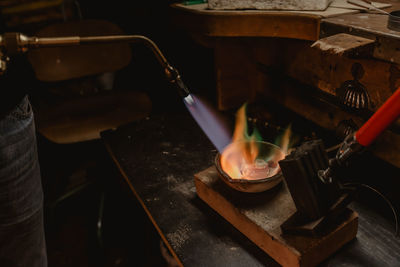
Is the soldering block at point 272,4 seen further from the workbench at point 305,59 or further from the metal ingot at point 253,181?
the metal ingot at point 253,181

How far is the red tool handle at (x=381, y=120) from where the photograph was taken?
89 centimetres

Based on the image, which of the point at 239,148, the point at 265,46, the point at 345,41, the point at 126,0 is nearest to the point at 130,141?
the point at 239,148

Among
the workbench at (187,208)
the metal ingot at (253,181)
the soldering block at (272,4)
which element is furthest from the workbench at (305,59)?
the metal ingot at (253,181)

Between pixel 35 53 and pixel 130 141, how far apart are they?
149 centimetres

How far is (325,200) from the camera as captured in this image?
3.82ft

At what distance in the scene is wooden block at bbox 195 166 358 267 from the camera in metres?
1.15

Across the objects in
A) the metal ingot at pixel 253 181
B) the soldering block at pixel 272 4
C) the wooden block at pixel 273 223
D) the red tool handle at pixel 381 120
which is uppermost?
the soldering block at pixel 272 4

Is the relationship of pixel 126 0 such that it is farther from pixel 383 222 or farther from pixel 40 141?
pixel 383 222

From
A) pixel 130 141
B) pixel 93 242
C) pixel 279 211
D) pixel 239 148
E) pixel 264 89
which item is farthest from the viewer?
pixel 93 242

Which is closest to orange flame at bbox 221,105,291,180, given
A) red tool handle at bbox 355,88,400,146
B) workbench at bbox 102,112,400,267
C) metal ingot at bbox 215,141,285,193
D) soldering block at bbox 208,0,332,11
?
metal ingot at bbox 215,141,285,193

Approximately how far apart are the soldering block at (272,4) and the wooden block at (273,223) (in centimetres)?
105

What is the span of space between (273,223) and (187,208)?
1.52ft

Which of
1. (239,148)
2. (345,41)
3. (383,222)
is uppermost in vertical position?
(345,41)

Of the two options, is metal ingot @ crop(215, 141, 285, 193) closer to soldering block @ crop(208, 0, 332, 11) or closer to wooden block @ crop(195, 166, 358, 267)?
wooden block @ crop(195, 166, 358, 267)
